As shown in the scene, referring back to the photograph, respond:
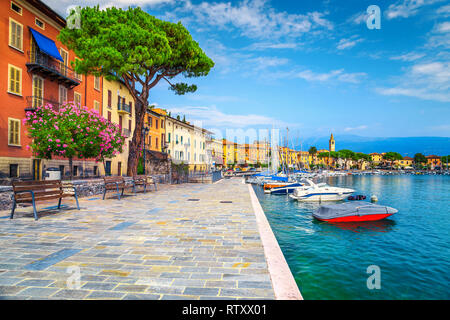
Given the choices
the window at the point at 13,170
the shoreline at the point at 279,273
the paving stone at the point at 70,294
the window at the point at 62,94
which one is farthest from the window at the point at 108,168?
the paving stone at the point at 70,294

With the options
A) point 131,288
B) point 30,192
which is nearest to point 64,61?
point 30,192

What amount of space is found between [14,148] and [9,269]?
1633 cm

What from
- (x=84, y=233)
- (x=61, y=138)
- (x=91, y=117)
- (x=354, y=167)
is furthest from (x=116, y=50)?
(x=354, y=167)

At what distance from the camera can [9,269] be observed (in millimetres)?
3682

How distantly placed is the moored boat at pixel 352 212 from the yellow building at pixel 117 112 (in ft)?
71.0

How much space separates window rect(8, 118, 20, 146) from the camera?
16.1 m

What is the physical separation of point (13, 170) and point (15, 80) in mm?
5628

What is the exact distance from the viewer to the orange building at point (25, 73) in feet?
51.7

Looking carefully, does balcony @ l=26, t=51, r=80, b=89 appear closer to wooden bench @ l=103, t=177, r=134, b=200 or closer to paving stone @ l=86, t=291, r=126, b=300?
wooden bench @ l=103, t=177, r=134, b=200

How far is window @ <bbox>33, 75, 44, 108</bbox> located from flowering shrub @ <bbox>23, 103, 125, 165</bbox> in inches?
72.4

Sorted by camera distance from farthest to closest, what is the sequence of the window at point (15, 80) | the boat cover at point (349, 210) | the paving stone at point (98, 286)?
the window at point (15, 80) → the boat cover at point (349, 210) → the paving stone at point (98, 286)

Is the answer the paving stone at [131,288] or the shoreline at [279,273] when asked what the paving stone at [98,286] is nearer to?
the paving stone at [131,288]

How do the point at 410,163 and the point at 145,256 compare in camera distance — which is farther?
the point at 410,163
